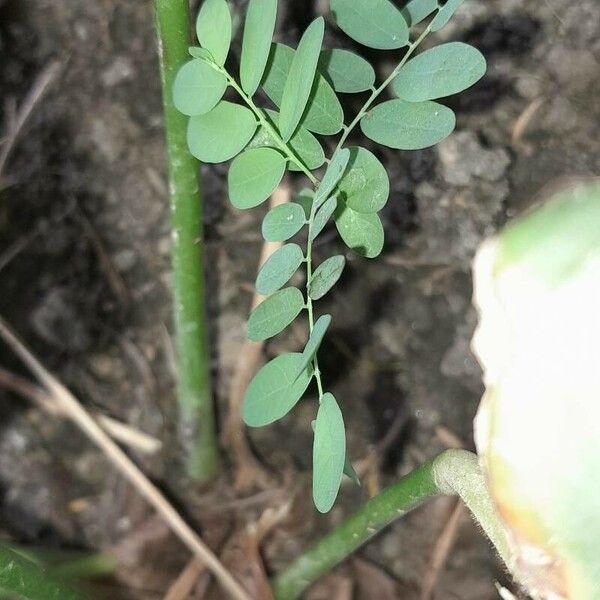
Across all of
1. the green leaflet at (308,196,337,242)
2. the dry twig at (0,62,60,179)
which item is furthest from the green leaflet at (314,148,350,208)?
the dry twig at (0,62,60,179)

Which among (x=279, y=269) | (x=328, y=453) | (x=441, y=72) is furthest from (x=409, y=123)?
(x=328, y=453)

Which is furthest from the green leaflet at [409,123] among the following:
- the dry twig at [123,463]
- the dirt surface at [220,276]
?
the dry twig at [123,463]

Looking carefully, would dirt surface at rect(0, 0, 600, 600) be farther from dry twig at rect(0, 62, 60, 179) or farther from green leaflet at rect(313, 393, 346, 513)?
green leaflet at rect(313, 393, 346, 513)

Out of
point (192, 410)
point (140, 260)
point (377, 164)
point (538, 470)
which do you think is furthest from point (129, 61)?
point (538, 470)

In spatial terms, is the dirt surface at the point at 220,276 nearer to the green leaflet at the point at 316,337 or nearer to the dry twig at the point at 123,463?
the dry twig at the point at 123,463

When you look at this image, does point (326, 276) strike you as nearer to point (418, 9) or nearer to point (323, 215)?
point (323, 215)

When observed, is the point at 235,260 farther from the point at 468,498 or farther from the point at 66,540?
the point at 468,498
